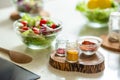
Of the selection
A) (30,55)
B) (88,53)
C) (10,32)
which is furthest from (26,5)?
(88,53)

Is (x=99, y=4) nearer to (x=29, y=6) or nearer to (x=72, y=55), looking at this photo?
(x=29, y=6)

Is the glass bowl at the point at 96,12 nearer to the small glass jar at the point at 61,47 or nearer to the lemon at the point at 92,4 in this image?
the lemon at the point at 92,4

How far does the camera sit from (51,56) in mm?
1217

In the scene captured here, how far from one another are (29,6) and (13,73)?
2.29ft

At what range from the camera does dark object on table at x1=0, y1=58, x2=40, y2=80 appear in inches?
42.8

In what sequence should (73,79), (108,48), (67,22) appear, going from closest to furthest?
(73,79)
(108,48)
(67,22)

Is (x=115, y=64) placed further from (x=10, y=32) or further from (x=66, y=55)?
(x=10, y=32)

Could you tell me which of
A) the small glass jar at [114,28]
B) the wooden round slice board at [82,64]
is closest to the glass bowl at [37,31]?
the wooden round slice board at [82,64]

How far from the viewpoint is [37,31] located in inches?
50.9

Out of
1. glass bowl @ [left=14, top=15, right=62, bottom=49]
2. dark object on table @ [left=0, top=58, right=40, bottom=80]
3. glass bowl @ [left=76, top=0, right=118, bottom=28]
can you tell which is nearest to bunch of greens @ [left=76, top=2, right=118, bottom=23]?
glass bowl @ [left=76, top=0, right=118, bottom=28]

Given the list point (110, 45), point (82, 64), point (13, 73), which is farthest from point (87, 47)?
point (13, 73)

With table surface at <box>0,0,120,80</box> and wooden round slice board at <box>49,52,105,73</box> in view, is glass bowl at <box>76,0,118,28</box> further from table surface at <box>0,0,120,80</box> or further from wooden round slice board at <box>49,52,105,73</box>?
wooden round slice board at <box>49,52,105,73</box>

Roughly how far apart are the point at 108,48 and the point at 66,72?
29 centimetres

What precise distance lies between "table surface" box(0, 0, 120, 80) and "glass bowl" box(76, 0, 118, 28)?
0.12ft
